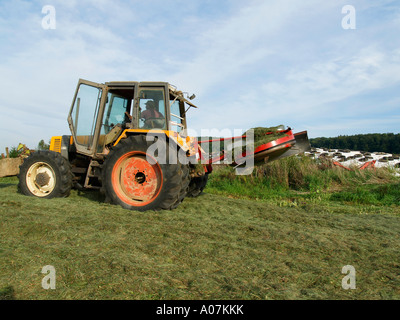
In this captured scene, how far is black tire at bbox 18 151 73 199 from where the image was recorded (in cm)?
586

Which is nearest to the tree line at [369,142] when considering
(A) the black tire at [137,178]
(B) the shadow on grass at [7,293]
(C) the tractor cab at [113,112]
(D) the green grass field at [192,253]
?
(D) the green grass field at [192,253]

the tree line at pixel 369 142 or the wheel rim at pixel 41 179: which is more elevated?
the tree line at pixel 369 142

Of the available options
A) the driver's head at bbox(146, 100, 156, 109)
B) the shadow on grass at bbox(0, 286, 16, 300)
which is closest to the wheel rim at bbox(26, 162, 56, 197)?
the driver's head at bbox(146, 100, 156, 109)

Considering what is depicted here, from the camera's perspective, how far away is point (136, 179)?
5316mm

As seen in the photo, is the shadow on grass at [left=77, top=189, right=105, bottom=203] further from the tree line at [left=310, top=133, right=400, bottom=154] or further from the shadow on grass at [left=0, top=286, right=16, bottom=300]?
the tree line at [left=310, top=133, right=400, bottom=154]

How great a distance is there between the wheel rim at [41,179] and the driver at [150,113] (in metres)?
2.18

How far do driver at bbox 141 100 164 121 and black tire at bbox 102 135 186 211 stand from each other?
529 millimetres

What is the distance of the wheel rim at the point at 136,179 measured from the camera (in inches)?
204

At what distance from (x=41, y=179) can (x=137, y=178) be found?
2.13 metres

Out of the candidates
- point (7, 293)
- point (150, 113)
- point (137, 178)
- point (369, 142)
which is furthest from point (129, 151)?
point (369, 142)

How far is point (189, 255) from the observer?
2918mm

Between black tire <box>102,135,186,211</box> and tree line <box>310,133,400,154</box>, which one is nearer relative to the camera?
black tire <box>102,135,186,211</box>

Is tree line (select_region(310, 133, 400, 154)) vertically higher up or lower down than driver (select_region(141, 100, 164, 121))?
higher up

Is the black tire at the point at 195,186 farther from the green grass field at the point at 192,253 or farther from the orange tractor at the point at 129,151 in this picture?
the green grass field at the point at 192,253
